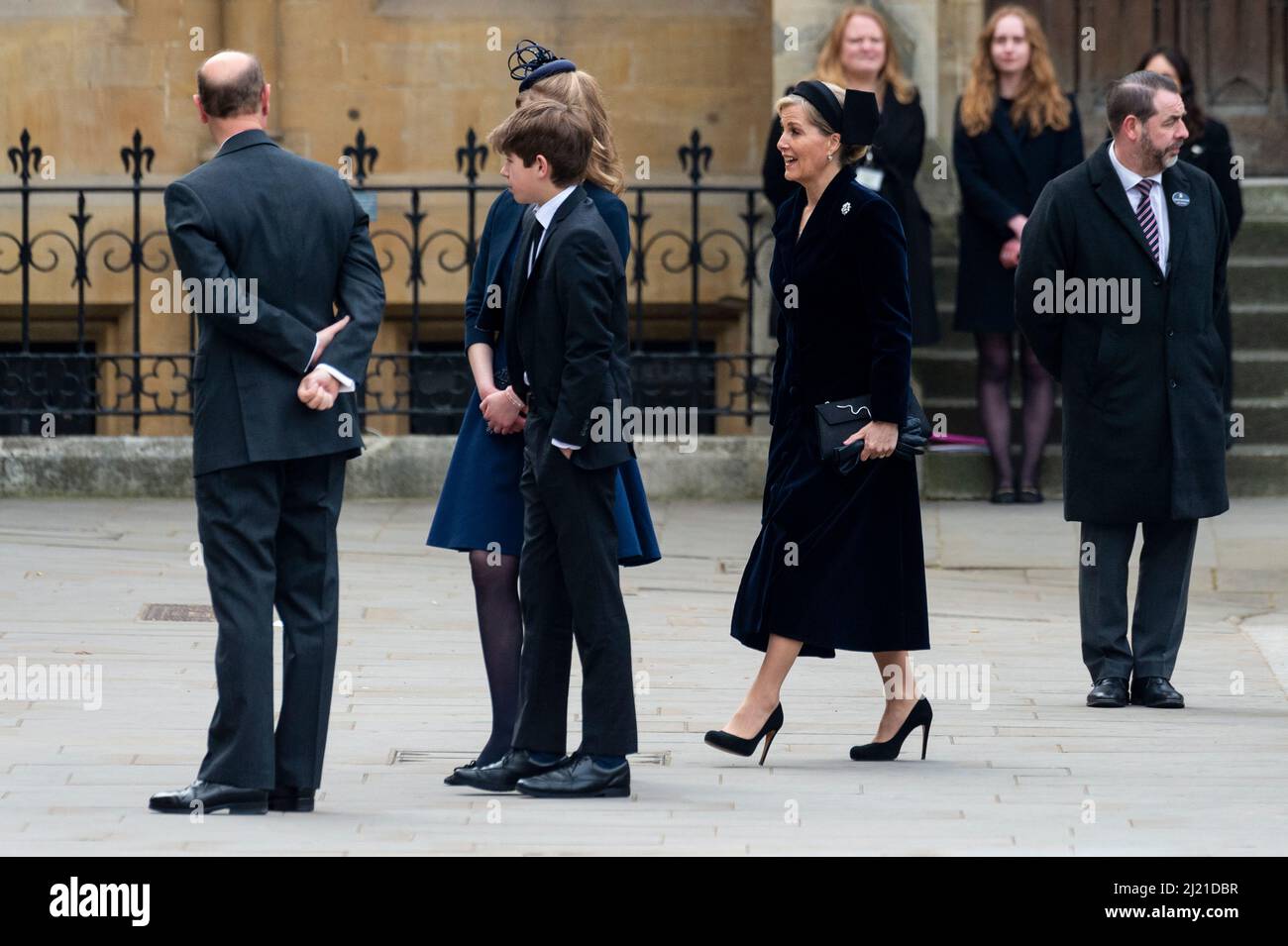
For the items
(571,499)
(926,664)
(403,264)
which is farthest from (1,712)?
(403,264)

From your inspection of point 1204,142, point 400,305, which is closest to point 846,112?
point 1204,142

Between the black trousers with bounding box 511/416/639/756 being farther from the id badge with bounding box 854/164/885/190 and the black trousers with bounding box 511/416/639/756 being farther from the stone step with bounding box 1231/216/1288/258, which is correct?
the stone step with bounding box 1231/216/1288/258

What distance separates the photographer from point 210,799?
18.9ft

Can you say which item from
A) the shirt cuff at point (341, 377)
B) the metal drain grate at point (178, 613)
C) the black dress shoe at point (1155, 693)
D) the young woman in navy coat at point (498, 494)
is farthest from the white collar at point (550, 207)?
the metal drain grate at point (178, 613)

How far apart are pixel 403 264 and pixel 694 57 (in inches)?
81.6

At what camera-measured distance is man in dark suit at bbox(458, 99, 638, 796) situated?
5.93m

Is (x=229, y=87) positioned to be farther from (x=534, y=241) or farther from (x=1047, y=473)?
(x=1047, y=473)

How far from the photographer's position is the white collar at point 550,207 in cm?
606

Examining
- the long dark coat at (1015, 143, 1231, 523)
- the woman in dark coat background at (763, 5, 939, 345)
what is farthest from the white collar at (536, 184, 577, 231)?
the woman in dark coat background at (763, 5, 939, 345)

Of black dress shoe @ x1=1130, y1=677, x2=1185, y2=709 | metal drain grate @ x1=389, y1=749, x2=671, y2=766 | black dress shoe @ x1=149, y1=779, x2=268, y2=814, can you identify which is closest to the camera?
black dress shoe @ x1=149, y1=779, x2=268, y2=814

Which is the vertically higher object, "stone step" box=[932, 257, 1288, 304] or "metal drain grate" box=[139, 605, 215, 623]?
"stone step" box=[932, 257, 1288, 304]

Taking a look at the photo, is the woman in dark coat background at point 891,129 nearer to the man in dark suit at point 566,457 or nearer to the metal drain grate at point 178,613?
the metal drain grate at point 178,613

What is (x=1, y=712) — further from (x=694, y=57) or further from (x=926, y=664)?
(x=694, y=57)

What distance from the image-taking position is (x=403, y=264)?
14203 millimetres
